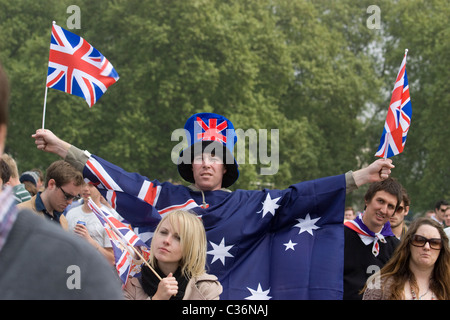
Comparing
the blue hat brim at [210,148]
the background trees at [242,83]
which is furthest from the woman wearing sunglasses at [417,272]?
the background trees at [242,83]

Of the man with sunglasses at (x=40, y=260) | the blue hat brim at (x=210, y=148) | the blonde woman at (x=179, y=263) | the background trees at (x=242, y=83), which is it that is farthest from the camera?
the background trees at (x=242, y=83)

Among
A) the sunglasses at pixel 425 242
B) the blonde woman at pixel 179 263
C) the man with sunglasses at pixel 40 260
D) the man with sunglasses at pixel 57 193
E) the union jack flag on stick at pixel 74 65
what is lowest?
the man with sunglasses at pixel 40 260

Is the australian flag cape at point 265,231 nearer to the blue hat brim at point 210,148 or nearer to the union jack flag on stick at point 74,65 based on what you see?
the blue hat brim at point 210,148

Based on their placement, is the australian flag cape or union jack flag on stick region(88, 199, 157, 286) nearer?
union jack flag on stick region(88, 199, 157, 286)

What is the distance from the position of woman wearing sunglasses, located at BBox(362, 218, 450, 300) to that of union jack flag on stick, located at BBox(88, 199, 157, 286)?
141cm

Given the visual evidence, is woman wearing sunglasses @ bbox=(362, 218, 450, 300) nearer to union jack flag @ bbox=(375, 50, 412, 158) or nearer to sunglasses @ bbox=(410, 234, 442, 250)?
sunglasses @ bbox=(410, 234, 442, 250)

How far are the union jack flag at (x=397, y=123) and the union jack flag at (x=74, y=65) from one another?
233 cm

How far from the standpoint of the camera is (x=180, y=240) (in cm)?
417

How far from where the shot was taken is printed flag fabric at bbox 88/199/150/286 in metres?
4.47

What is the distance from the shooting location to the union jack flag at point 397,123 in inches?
215

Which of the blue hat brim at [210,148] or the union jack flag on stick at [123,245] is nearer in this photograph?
the union jack flag on stick at [123,245]

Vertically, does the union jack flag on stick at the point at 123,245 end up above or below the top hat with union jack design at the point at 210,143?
below

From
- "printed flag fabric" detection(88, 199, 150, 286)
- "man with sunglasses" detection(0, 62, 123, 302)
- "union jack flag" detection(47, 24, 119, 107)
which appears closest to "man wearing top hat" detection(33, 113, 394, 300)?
"printed flag fabric" detection(88, 199, 150, 286)
